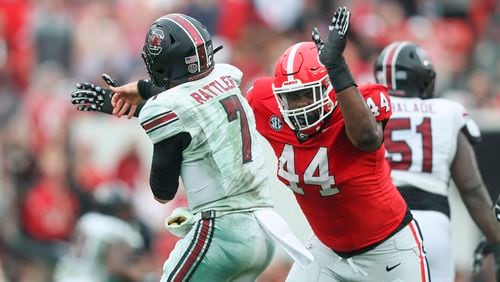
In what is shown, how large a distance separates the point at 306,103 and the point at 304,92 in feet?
0.18

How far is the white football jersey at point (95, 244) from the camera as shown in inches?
350

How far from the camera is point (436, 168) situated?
7.55 metres

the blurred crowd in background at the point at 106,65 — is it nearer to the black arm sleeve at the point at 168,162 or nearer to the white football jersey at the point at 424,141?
the white football jersey at the point at 424,141

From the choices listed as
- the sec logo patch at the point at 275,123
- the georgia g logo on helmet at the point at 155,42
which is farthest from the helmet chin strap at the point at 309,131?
the georgia g logo on helmet at the point at 155,42

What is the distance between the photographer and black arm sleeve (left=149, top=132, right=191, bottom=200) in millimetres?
6172

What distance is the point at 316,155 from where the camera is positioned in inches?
259

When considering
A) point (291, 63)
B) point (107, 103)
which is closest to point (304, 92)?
point (291, 63)

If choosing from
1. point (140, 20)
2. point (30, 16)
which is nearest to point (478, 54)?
point (140, 20)

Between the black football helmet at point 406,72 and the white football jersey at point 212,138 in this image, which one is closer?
the white football jersey at point 212,138

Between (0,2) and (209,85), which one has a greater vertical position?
(209,85)

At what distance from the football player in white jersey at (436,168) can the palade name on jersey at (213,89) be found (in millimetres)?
1502

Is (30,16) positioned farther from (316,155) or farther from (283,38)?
(316,155)

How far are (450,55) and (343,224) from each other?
7.92 meters

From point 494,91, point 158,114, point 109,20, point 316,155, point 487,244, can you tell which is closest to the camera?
point 158,114
